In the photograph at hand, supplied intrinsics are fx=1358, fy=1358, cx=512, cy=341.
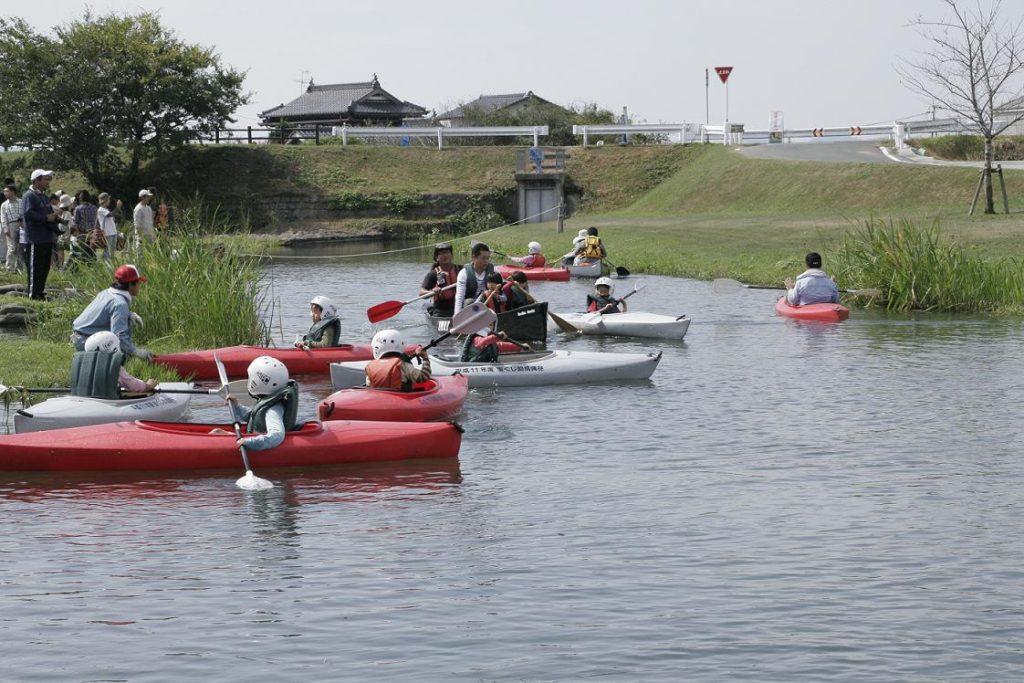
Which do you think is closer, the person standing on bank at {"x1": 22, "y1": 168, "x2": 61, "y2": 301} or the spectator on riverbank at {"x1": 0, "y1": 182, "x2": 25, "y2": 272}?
the person standing on bank at {"x1": 22, "y1": 168, "x2": 61, "y2": 301}

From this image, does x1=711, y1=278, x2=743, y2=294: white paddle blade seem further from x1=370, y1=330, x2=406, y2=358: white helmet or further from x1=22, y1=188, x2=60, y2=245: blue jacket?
x1=370, y1=330, x2=406, y2=358: white helmet

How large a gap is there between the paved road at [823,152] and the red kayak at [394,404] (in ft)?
111

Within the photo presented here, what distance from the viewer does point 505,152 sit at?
54.1 meters

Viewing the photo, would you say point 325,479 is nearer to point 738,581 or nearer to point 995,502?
point 738,581

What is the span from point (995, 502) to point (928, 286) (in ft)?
40.5

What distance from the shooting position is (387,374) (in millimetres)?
12883

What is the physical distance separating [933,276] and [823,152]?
92.7 feet

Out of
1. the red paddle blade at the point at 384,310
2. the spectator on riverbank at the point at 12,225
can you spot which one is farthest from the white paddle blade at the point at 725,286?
the spectator on riverbank at the point at 12,225

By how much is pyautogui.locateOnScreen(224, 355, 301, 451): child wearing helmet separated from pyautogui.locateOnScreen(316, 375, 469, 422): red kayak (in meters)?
1.19

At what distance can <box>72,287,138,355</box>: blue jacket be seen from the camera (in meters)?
12.1

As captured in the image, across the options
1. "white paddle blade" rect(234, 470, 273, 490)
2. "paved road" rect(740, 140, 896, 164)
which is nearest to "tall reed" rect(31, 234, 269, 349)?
"white paddle blade" rect(234, 470, 273, 490)

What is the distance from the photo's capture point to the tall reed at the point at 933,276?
21.5 meters

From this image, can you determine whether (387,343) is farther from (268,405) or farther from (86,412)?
(86,412)

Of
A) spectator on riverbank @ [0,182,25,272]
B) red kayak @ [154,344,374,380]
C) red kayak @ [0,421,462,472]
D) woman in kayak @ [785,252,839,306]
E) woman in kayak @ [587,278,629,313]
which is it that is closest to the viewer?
red kayak @ [0,421,462,472]
